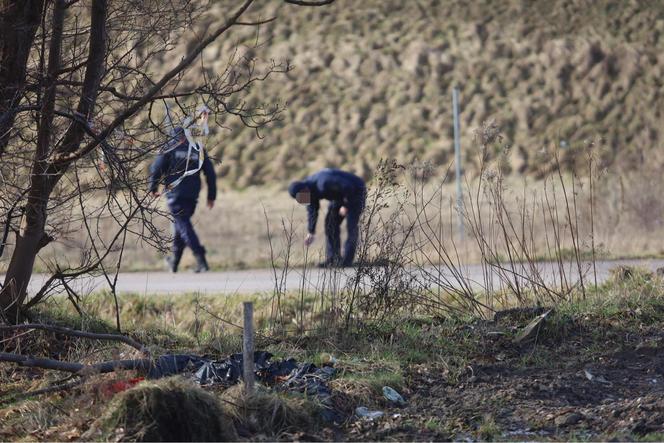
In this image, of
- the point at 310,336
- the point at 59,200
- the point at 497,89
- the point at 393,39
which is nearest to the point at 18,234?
the point at 59,200

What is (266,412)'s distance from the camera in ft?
19.6

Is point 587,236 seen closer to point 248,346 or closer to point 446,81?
point 248,346

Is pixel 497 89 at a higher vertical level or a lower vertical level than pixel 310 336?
higher

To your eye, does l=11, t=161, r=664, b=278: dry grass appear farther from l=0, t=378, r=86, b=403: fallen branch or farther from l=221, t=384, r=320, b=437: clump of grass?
l=221, t=384, r=320, b=437: clump of grass

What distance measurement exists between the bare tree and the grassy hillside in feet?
82.8

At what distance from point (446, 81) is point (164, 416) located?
33.9 m

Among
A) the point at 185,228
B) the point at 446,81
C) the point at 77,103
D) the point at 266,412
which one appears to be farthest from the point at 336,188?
the point at 446,81

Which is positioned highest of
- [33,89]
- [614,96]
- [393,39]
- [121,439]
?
[393,39]

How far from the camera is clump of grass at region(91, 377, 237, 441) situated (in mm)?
5500

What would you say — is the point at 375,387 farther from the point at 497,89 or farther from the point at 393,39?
the point at 393,39

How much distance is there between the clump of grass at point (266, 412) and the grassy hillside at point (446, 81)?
88.5 feet

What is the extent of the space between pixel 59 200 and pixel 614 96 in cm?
3092

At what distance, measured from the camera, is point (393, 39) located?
4150cm

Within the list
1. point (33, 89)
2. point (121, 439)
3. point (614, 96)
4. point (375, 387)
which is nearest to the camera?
point (121, 439)
